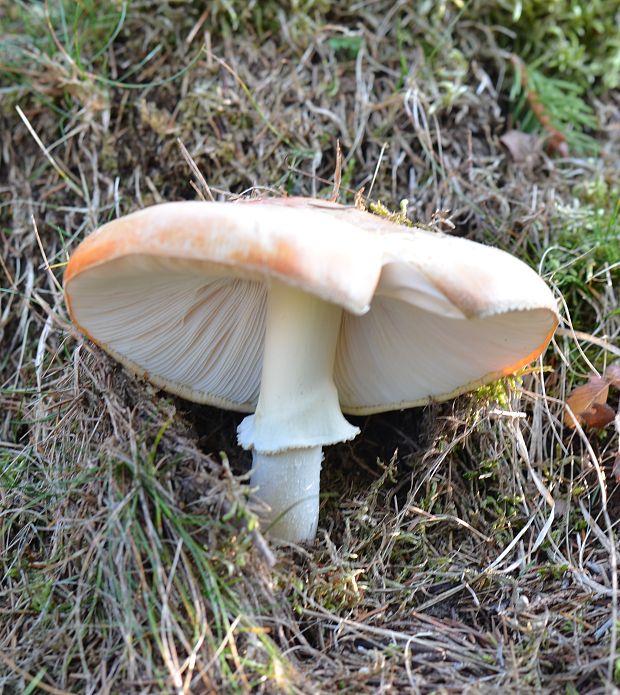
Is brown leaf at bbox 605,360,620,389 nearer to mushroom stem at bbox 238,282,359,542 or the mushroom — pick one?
the mushroom

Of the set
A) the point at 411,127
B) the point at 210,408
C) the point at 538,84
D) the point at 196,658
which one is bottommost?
the point at 210,408

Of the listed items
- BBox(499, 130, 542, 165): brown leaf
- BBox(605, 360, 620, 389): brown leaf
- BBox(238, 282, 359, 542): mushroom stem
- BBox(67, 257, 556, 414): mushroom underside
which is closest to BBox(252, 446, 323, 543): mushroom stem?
BBox(238, 282, 359, 542): mushroom stem

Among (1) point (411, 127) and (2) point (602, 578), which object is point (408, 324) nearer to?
(2) point (602, 578)

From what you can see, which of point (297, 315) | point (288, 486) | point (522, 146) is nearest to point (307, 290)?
point (297, 315)

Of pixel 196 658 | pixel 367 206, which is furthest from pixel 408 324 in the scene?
pixel 196 658

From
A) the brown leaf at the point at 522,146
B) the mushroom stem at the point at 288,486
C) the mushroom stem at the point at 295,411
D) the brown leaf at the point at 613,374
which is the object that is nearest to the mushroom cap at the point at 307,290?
the mushroom stem at the point at 295,411

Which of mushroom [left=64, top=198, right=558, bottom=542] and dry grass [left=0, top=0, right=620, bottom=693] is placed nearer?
mushroom [left=64, top=198, right=558, bottom=542]
